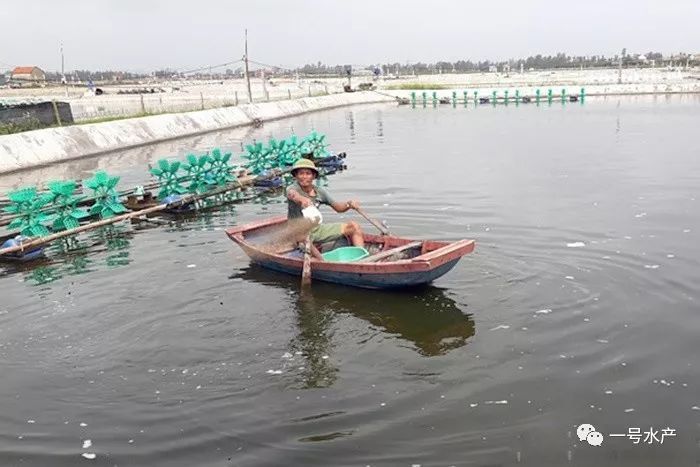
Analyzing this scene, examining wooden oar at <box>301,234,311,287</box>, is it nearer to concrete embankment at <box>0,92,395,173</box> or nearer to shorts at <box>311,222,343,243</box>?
shorts at <box>311,222,343,243</box>

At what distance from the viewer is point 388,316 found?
31.5ft

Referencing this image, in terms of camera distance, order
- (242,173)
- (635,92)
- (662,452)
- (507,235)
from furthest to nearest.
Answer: (635,92)
(242,173)
(507,235)
(662,452)

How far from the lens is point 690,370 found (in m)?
7.54

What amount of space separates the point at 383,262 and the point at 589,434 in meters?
4.54

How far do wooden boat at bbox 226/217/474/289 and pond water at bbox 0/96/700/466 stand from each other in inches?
11.4

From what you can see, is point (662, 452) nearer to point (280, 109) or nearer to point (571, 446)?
→ point (571, 446)

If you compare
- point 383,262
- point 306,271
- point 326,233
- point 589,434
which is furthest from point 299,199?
point 589,434

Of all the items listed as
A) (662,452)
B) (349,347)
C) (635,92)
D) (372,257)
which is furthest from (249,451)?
(635,92)

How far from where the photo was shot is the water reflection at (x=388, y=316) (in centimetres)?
862

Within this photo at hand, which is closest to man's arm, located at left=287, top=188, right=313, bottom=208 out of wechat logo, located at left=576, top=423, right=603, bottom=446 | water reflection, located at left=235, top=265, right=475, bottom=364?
water reflection, located at left=235, top=265, right=475, bottom=364

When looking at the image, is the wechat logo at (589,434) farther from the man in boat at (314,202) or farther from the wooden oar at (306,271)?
the man in boat at (314,202)

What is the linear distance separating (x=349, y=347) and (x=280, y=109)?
158 feet

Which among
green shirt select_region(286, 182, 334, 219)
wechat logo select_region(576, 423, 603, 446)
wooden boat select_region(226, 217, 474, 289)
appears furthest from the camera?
green shirt select_region(286, 182, 334, 219)

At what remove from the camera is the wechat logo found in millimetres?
6301
